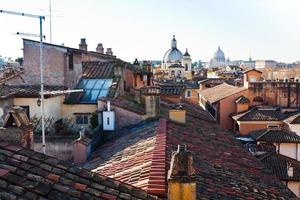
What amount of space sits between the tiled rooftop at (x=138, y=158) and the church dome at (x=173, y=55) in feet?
301

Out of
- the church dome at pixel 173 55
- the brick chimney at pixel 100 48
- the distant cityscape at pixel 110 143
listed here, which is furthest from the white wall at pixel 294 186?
the church dome at pixel 173 55

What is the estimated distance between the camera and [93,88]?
17766mm

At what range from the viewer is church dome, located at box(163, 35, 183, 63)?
105250 millimetres

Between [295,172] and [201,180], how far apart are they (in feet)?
42.9

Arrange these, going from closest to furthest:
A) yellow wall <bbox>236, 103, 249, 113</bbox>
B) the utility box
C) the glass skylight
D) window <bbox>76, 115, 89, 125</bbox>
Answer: the utility box
window <bbox>76, 115, 89, 125</bbox>
the glass skylight
yellow wall <bbox>236, 103, 249, 113</bbox>

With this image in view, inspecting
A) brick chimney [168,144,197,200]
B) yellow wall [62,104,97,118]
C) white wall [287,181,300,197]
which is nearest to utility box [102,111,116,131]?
yellow wall [62,104,97,118]

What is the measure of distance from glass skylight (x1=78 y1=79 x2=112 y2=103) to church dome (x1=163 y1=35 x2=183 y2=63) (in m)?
86.2

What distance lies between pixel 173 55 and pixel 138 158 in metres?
97.2

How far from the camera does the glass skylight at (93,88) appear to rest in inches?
670

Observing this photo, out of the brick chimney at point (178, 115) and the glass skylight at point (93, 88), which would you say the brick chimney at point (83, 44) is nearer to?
the glass skylight at point (93, 88)

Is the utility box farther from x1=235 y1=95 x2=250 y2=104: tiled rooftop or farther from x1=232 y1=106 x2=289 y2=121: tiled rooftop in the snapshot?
x1=235 y1=95 x2=250 y2=104: tiled rooftop

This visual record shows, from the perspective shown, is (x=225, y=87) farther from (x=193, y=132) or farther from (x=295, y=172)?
(x=193, y=132)

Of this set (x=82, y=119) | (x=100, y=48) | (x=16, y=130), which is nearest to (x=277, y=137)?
(x=100, y=48)

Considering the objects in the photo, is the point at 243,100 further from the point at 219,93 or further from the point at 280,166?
the point at 280,166
